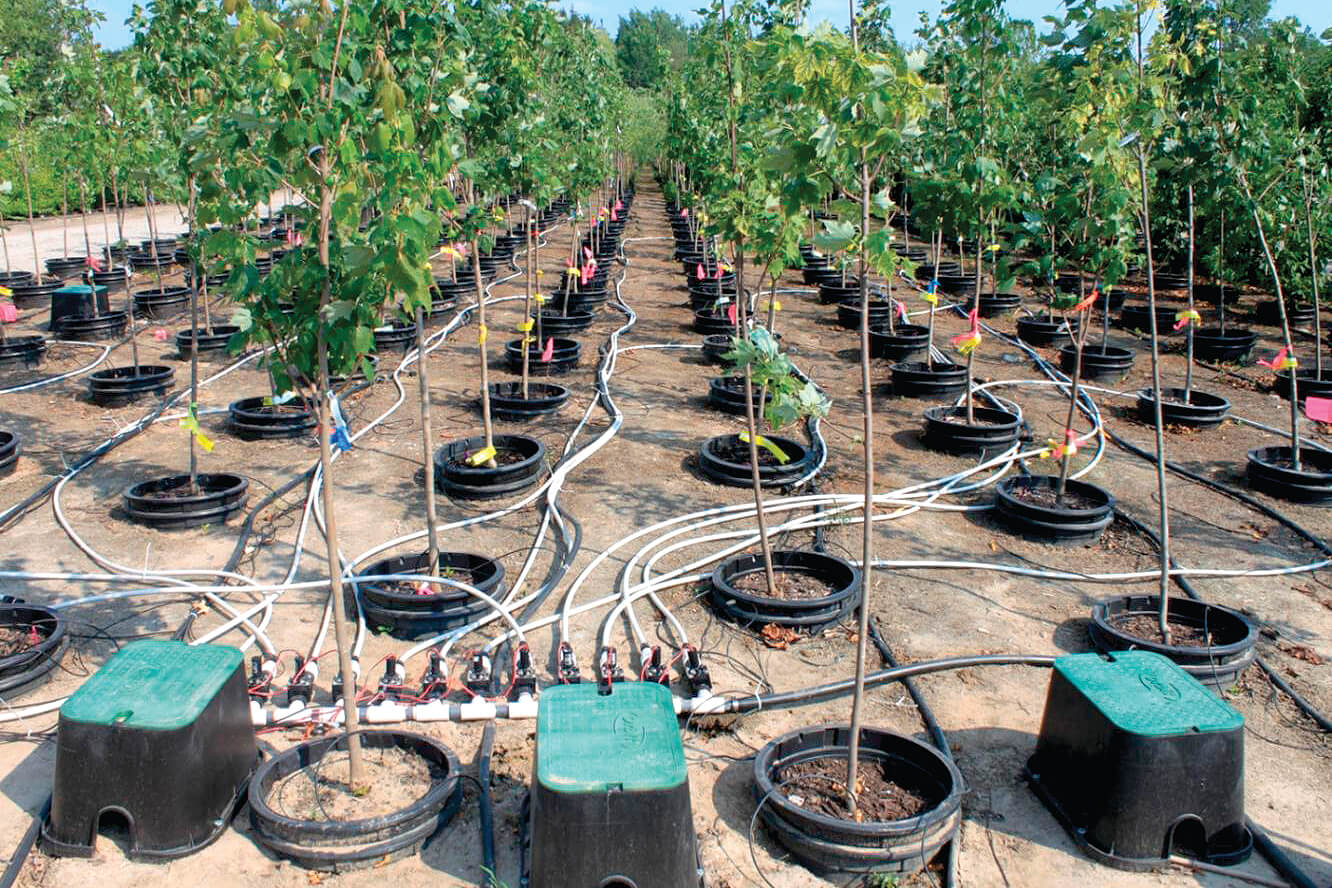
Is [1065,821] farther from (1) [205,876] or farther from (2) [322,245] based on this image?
(2) [322,245]

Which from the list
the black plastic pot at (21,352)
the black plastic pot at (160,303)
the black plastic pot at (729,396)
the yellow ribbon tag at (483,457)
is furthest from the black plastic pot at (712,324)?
the black plastic pot at (21,352)

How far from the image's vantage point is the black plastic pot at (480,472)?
6.92 metres

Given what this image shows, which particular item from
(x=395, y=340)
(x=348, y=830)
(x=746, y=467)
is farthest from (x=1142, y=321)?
(x=348, y=830)

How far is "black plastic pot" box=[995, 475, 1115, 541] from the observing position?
6336mm

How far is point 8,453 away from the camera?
734 cm

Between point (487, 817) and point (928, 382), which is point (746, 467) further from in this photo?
point (487, 817)

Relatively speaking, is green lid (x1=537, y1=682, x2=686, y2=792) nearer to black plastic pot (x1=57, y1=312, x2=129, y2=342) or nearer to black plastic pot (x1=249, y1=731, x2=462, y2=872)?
black plastic pot (x1=249, y1=731, x2=462, y2=872)

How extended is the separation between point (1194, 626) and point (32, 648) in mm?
5809

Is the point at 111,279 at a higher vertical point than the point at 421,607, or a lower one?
higher

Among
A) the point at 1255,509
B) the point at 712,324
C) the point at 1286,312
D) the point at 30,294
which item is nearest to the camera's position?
the point at 1255,509

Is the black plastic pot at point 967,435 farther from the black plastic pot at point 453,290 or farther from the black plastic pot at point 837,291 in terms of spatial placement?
the black plastic pot at point 453,290

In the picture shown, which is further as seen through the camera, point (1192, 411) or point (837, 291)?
point (837, 291)

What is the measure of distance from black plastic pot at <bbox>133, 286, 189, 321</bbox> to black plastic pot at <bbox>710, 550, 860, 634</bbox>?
1083 centimetres

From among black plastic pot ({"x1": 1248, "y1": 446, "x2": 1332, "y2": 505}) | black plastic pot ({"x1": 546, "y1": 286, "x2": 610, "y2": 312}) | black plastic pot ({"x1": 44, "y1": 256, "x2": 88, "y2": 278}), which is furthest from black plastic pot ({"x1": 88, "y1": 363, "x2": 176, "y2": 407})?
black plastic pot ({"x1": 1248, "y1": 446, "x2": 1332, "y2": 505})
